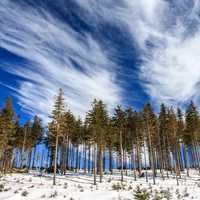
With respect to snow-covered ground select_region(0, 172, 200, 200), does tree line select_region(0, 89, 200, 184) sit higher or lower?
higher

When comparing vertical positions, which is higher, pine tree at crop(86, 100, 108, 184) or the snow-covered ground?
pine tree at crop(86, 100, 108, 184)

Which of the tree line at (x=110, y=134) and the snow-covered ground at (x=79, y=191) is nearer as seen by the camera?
the snow-covered ground at (x=79, y=191)

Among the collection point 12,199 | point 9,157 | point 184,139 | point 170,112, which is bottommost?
point 12,199

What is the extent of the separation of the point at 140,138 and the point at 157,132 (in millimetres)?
6900

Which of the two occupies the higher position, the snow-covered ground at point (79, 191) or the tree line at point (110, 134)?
the tree line at point (110, 134)

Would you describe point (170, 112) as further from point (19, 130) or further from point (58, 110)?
point (19, 130)

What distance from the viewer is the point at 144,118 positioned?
45.8 meters

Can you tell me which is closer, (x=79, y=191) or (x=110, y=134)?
(x=79, y=191)

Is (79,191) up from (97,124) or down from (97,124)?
down

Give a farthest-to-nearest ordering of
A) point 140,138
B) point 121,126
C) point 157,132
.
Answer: point 157,132
point 140,138
point 121,126

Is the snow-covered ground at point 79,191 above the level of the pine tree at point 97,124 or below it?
below

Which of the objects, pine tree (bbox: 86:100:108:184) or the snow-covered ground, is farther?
pine tree (bbox: 86:100:108:184)

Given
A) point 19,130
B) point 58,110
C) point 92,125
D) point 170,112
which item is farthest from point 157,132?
point 19,130

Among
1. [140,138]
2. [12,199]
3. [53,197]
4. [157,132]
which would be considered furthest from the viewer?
[157,132]
